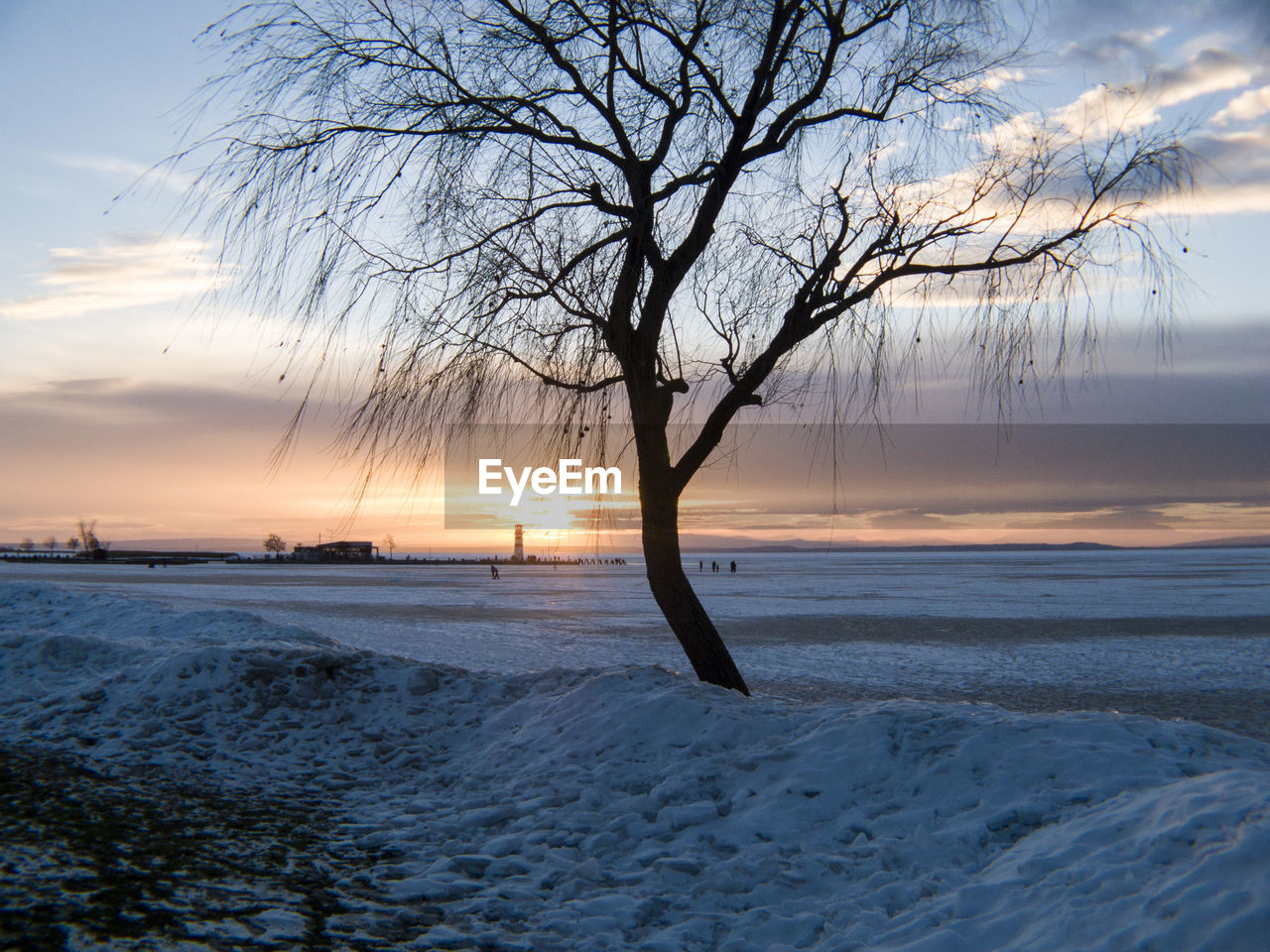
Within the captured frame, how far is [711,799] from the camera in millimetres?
5262

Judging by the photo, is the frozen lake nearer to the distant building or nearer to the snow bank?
the snow bank

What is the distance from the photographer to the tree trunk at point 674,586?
26.8 feet

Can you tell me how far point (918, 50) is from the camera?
311 inches

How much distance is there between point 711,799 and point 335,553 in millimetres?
114115

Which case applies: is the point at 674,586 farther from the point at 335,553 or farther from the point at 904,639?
the point at 335,553

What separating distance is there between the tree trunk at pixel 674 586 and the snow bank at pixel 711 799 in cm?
80

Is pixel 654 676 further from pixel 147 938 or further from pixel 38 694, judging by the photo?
pixel 38 694

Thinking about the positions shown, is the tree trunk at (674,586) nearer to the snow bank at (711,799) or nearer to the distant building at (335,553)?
the snow bank at (711,799)

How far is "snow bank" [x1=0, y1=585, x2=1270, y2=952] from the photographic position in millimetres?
3553

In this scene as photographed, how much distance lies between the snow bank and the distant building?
106 metres

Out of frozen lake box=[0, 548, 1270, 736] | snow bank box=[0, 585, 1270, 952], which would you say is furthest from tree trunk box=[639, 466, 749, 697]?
frozen lake box=[0, 548, 1270, 736]

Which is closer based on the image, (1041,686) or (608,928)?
(608,928)

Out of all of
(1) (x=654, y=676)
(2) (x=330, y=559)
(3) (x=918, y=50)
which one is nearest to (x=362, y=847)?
(1) (x=654, y=676)

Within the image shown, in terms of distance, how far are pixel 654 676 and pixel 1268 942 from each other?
4948 mm
